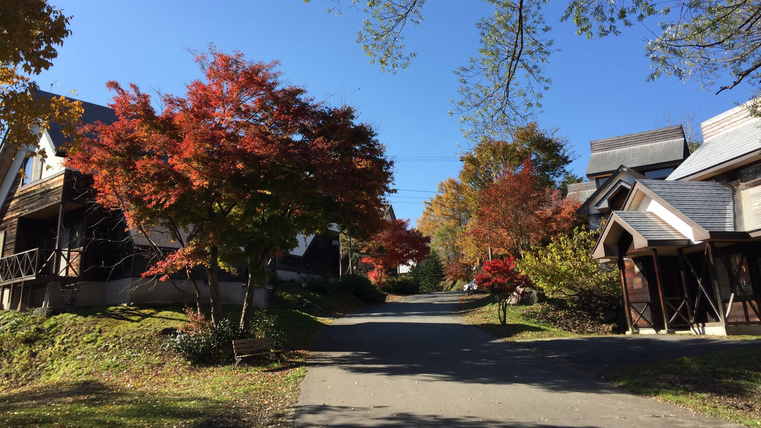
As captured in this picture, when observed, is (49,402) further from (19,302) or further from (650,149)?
(650,149)

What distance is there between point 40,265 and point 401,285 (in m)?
26.3

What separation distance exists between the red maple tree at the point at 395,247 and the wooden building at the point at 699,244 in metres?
18.5

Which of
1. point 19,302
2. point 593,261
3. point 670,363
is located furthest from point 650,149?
point 19,302

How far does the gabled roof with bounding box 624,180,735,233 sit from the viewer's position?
47.3 ft

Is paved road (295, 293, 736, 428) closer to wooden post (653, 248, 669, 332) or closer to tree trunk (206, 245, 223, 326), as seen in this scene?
tree trunk (206, 245, 223, 326)

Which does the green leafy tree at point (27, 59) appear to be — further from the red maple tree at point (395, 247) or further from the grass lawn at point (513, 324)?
the red maple tree at point (395, 247)

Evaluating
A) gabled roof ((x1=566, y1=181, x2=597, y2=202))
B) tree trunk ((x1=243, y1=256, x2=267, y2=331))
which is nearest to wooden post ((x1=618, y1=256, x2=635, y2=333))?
tree trunk ((x1=243, y1=256, x2=267, y2=331))

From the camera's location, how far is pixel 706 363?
9.66 metres

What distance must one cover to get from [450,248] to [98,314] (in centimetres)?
3575

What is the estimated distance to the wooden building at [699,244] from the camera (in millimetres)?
14234

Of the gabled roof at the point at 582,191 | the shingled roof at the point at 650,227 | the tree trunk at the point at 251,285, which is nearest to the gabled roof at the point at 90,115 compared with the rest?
the tree trunk at the point at 251,285

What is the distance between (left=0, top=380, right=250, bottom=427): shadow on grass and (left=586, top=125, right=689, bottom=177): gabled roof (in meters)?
30.9

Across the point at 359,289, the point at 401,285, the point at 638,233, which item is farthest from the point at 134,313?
the point at 401,285

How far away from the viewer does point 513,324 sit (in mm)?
17516
